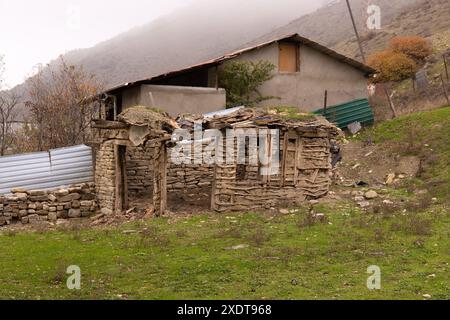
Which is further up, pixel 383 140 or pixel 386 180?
pixel 383 140

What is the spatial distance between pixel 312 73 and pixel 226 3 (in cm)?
9535

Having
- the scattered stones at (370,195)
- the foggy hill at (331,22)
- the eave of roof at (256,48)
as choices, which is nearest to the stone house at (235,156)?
the scattered stones at (370,195)

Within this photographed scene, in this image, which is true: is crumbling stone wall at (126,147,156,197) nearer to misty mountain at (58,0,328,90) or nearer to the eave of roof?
the eave of roof

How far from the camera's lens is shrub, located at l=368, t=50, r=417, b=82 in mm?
30156

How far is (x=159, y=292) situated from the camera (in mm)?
8367

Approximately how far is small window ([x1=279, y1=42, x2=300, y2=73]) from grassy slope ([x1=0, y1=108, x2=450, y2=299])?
938 centimetres

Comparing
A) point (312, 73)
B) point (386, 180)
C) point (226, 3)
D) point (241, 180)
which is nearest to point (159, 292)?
point (241, 180)

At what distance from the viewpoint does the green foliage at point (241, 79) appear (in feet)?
69.7

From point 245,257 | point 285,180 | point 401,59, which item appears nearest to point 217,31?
point 401,59

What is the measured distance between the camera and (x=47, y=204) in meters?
16.0

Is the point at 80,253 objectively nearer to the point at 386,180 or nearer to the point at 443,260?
the point at 443,260

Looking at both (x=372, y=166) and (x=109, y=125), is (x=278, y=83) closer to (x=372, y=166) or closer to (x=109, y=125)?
(x=372, y=166)

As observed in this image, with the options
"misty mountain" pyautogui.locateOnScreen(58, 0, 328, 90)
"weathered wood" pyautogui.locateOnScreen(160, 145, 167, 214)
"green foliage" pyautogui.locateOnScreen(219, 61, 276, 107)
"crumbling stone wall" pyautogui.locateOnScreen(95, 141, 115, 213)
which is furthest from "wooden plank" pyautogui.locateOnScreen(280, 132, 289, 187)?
"misty mountain" pyautogui.locateOnScreen(58, 0, 328, 90)

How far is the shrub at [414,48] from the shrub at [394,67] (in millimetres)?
708
